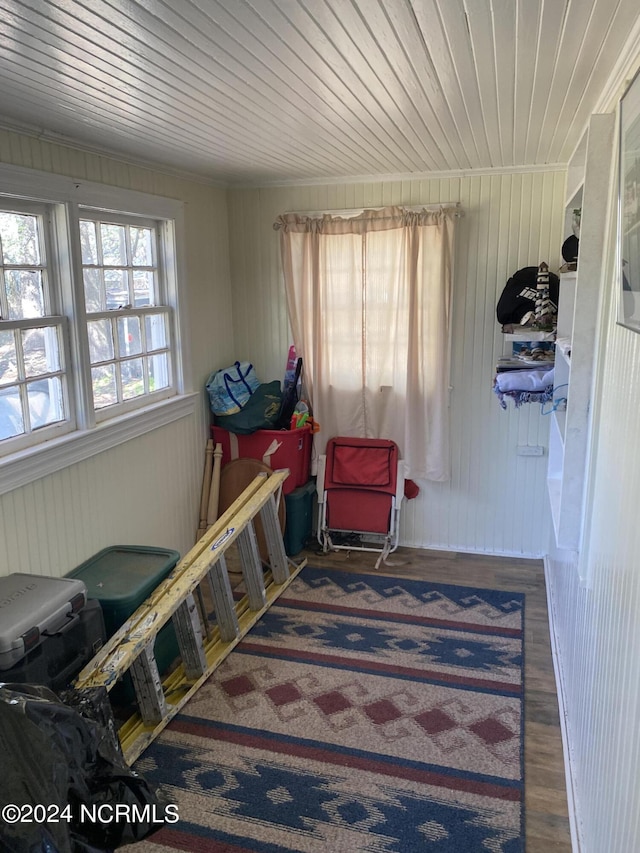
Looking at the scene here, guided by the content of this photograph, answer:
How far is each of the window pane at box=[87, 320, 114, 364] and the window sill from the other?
12.7 inches

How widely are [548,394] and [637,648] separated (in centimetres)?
224

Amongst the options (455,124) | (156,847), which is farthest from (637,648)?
(455,124)

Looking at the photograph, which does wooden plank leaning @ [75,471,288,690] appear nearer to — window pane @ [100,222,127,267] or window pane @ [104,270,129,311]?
window pane @ [104,270,129,311]

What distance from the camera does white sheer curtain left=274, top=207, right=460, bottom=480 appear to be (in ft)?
13.4

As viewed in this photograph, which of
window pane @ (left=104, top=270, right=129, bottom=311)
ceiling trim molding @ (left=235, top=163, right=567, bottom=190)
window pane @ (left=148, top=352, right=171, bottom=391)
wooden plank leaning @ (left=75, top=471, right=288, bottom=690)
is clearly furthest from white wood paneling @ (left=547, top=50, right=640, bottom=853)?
window pane @ (left=148, top=352, right=171, bottom=391)

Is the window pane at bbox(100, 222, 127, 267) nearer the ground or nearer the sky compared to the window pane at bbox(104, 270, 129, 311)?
nearer the sky

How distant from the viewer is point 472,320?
13.6ft

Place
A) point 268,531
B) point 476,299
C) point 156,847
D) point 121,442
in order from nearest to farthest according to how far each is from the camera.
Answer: point 156,847
point 121,442
point 268,531
point 476,299

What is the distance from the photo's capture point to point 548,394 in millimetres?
3465

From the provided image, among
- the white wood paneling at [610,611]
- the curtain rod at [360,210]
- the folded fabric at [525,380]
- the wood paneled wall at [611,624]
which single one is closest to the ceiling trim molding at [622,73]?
the white wood paneling at [610,611]

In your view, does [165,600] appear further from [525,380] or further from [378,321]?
[378,321]

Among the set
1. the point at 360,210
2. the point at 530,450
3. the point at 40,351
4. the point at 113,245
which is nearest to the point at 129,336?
the point at 113,245

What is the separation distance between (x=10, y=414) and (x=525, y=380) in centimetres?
248

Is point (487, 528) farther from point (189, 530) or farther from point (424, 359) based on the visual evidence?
point (189, 530)
